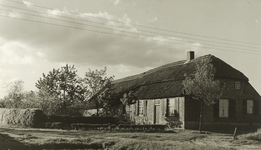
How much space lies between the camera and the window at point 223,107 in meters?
29.4

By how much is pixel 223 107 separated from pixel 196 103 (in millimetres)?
3371

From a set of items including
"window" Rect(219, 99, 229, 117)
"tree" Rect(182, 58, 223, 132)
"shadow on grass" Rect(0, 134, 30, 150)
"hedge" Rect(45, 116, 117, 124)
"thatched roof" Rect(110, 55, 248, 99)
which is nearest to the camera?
"shadow on grass" Rect(0, 134, 30, 150)

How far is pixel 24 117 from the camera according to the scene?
28.4 m

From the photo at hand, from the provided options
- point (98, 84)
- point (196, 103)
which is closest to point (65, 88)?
point (98, 84)

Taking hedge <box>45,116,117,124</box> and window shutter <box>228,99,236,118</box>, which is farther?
window shutter <box>228,99,236,118</box>

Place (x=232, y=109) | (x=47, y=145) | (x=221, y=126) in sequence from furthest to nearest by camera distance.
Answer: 1. (x=232, y=109)
2. (x=221, y=126)
3. (x=47, y=145)

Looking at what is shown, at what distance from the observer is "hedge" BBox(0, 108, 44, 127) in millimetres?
27703

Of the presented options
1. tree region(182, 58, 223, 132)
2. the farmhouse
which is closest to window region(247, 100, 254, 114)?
the farmhouse

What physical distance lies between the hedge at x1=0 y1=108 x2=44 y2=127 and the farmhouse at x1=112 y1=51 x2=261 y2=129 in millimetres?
12238

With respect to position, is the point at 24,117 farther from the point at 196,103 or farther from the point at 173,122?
the point at 196,103

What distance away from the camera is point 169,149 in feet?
49.9

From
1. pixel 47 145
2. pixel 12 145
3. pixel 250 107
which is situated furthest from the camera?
pixel 250 107

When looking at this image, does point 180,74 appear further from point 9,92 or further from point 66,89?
point 9,92

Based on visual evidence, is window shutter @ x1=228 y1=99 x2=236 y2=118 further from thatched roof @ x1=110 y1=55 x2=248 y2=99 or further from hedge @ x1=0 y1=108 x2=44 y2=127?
hedge @ x1=0 y1=108 x2=44 y2=127
